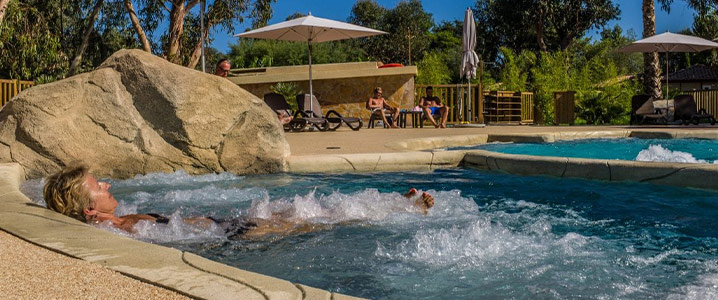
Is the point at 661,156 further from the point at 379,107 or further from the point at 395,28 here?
the point at 395,28

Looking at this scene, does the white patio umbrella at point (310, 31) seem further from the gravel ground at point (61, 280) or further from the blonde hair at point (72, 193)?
the gravel ground at point (61, 280)

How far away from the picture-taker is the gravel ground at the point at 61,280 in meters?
2.12

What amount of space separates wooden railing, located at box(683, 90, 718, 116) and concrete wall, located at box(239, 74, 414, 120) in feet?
28.9

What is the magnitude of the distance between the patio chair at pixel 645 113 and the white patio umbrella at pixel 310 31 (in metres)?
6.94

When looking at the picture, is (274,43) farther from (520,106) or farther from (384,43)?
(520,106)

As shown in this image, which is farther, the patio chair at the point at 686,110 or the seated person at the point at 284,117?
the patio chair at the point at 686,110

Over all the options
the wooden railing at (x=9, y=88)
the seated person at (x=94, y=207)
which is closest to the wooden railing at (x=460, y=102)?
the wooden railing at (x=9, y=88)

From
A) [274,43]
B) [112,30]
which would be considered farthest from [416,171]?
[274,43]

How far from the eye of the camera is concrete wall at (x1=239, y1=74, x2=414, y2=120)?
17500 millimetres

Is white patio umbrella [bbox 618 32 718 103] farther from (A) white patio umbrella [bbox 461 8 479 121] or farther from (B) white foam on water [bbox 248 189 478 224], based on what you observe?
(B) white foam on water [bbox 248 189 478 224]

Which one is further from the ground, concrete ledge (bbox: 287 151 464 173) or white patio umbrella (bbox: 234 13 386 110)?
white patio umbrella (bbox: 234 13 386 110)

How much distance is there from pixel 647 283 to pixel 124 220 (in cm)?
302

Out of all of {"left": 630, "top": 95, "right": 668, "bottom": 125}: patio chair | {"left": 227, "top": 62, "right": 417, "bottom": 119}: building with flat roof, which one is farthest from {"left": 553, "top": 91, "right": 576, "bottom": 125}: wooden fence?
Result: {"left": 227, "top": 62, "right": 417, "bottom": 119}: building with flat roof

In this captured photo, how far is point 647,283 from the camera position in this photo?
9.82 feet
